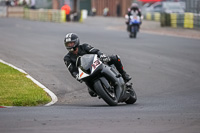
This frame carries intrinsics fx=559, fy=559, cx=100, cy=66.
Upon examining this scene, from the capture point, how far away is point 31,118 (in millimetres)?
8164

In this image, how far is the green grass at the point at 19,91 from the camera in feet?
36.9

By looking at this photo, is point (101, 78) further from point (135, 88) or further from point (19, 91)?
point (135, 88)

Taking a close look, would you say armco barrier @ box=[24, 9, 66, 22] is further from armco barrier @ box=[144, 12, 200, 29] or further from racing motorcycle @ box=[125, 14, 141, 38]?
racing motorcycle @ box=[125, 14, 141, 38]

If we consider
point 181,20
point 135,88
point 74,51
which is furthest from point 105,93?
point 181,20

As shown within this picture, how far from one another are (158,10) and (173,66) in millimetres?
39370

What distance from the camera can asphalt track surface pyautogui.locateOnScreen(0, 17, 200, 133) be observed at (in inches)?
299

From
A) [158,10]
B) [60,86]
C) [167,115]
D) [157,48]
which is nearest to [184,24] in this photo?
[157,48]

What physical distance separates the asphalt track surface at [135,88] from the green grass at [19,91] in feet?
1.45

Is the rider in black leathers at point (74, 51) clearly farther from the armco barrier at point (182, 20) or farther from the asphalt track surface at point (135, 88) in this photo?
the armco barrier at point (182, 20)

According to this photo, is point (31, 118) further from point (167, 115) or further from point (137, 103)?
point (137, 103)

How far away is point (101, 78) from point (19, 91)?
2697mm

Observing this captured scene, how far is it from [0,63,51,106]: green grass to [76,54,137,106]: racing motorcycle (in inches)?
58.5

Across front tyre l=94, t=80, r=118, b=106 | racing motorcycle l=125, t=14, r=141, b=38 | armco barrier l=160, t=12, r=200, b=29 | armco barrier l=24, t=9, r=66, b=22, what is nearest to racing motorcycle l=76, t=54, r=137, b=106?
front tyre l=94, t=80, r=118, b=106

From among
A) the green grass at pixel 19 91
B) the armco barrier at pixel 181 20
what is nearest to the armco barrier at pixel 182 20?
the armco barrier at pixel 181 20
